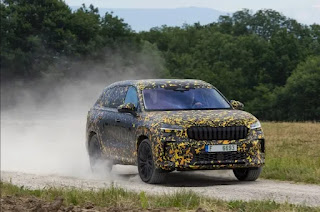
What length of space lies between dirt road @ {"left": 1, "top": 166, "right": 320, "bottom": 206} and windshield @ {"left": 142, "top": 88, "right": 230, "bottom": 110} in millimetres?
1291

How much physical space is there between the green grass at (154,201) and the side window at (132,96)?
3.91m

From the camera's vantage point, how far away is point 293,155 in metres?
21.2

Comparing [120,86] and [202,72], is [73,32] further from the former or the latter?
[120,86]

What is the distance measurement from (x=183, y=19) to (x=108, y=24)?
76.5 metres

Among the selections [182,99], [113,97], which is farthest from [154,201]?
[113,97]

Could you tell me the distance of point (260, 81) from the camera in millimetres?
128625

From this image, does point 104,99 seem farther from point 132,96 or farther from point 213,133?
point 213,133

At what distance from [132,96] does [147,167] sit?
181 centimetres

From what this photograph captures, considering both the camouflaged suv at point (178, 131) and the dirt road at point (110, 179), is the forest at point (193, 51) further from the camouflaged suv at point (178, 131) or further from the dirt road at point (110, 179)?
A: the camouflaged suv at point (178, 131)

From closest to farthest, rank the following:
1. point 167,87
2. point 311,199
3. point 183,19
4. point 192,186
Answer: point 311,199
point 192,186
point 167,87
point 183,19

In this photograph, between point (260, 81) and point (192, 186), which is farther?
point (260, 81)

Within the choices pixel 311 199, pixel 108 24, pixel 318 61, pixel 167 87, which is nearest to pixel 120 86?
pixel 167 87

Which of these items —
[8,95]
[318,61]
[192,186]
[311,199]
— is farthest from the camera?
Result: [318,61]

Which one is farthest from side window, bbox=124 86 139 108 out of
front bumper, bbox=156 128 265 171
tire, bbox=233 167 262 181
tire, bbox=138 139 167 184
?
tire, bbox=233 167 262 181
